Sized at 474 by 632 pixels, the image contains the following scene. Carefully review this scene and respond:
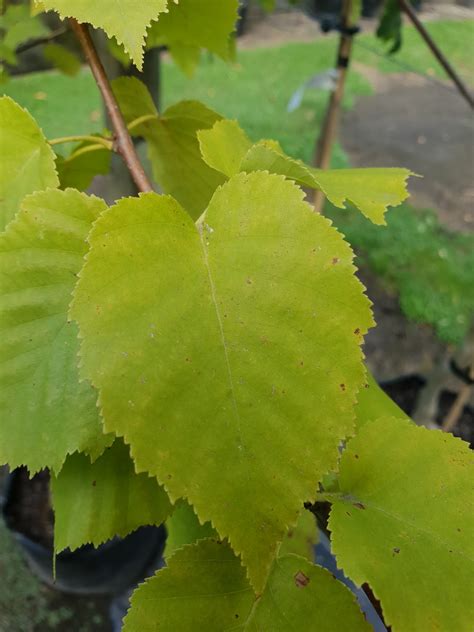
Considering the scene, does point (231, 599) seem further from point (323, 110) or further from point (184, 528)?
point (323, 110)

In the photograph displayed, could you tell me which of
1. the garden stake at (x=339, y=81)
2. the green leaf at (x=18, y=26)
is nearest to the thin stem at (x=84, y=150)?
the green leaf at (x=18, y=26)

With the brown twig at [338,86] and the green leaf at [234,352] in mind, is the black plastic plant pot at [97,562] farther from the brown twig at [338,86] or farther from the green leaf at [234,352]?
the green leaf at [234,352]

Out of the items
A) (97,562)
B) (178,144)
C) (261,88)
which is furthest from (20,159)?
(261,88)

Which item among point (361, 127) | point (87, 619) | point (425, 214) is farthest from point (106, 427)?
point (361, 127)

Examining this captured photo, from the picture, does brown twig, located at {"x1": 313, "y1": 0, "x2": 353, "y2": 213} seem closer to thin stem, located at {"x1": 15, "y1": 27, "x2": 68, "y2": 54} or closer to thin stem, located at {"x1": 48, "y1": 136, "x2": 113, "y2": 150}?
thin stem, located at {"x1": 15, "y1": 27, "x2": 68, "y2": 54}

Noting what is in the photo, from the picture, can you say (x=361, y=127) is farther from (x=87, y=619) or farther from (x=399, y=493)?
(x=399, y=493)

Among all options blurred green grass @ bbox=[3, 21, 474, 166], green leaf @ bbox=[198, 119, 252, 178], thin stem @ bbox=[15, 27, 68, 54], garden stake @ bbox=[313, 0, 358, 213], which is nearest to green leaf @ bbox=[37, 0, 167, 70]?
green leaf @ bbox=[198, 119, 252, 178]
